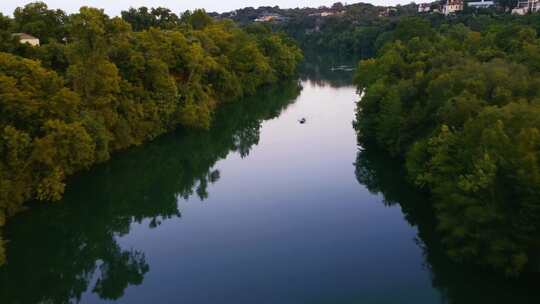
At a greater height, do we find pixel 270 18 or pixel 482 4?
pixel 482 4

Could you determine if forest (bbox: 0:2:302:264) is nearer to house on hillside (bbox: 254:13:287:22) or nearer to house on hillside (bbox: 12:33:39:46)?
house on hillside (bbox: 12:33:39:46)

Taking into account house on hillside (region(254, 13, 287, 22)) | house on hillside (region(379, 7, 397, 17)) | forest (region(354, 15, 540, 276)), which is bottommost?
house on hillside (region(254, 13, 287, 22))

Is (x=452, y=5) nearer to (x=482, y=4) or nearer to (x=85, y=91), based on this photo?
(x=482, y=4)

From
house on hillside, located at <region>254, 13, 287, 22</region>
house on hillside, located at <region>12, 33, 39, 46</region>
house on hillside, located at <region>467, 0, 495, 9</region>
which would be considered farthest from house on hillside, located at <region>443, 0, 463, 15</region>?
house on hillside, located at <region>12, 33, 39, 46</region>

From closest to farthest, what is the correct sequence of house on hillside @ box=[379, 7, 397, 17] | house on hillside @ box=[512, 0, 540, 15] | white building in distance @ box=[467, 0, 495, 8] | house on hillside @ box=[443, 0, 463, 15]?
house on hillside @ box=[512, 0, 540, 15] < white building in distance @ box=[467, 0, 495, 8] < house on hillside @ box=[443, 0, 463, 15] < house on hillside @ box=[379, 7, 397, 17]

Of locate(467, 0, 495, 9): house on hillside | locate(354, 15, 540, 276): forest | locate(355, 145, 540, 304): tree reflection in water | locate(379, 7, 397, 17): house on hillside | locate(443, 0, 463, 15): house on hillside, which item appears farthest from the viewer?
locate(379, 7, 397, 17): house on hillside

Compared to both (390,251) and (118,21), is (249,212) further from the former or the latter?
(118,21)

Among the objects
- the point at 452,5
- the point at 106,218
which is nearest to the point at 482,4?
the point at 452,5
